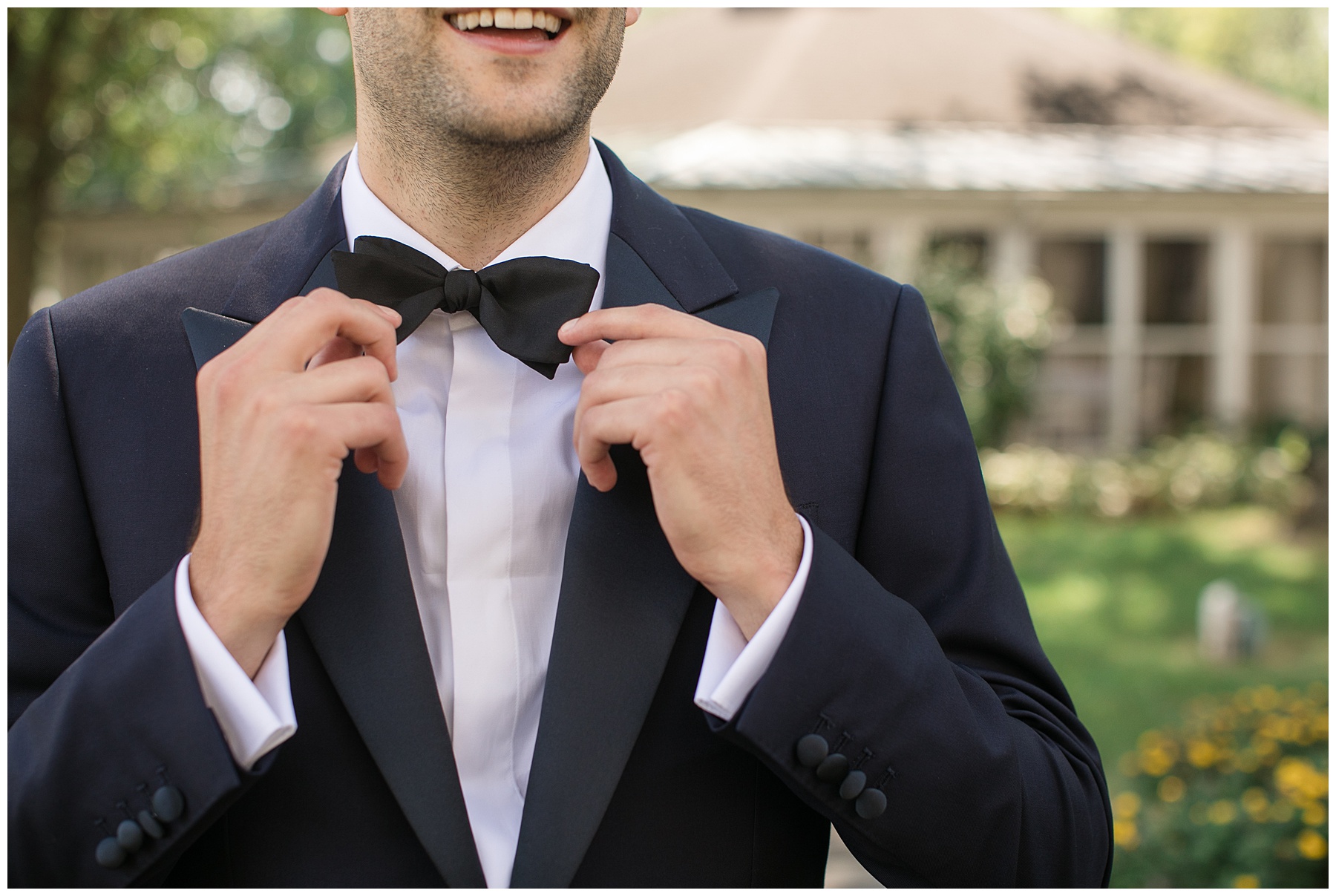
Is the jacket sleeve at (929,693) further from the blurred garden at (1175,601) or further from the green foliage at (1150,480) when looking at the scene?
the green foliage at (1150,480)

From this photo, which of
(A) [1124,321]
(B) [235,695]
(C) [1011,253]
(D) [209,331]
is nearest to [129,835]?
(B) [235,695]

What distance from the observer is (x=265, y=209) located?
1308 centimetres

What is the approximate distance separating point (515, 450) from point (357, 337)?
0.32m

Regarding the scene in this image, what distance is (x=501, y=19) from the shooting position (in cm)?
152

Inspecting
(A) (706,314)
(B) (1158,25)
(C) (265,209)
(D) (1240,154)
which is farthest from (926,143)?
(B) (1158,25)

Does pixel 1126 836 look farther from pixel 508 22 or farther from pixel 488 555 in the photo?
pixel 508 22

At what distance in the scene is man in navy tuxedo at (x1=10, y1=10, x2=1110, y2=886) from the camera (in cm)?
138

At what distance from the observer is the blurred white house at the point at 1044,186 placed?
462 inches

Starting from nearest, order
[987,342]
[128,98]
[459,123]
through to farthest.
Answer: [459,123]
[128,98]
[987,342]

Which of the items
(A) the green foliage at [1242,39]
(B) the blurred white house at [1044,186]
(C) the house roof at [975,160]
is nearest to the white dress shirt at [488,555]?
(B) the blurred white house at [1044,186]

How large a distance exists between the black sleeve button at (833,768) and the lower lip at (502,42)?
100cm

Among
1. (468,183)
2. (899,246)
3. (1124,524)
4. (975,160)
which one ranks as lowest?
(1124,524)

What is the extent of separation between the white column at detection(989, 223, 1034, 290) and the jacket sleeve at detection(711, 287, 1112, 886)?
417 inches

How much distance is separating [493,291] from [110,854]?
2.85 ft
